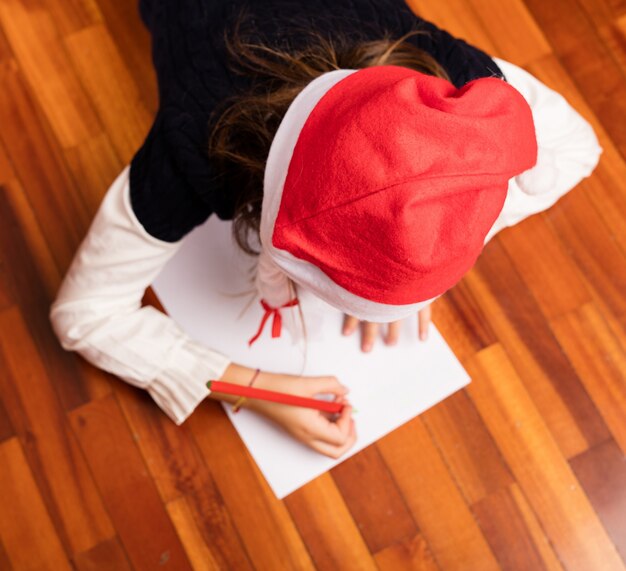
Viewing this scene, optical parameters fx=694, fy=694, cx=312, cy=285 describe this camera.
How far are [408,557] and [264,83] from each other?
513mm

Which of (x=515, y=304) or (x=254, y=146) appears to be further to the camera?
(x=515, y=304)

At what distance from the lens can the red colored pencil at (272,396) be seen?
673 millimetres

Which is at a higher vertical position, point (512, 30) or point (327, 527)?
point (512, 30)

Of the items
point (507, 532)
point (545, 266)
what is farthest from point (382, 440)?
point (545, 266)

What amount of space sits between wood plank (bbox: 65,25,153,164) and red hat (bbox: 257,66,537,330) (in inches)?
Result: 17.9

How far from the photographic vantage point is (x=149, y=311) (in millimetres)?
742

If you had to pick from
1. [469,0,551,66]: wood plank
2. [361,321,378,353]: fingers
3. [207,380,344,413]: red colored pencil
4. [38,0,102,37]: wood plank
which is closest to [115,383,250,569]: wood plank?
[207,380,344,413]: red colored pencil

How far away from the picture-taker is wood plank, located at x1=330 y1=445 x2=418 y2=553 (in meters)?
0.75

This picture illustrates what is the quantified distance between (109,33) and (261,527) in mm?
637

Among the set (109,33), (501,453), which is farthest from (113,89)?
(501,453)

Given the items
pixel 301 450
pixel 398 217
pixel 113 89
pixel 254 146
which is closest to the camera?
pixel 398 217

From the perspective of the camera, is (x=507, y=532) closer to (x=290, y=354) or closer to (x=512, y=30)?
(x=290, y=354)

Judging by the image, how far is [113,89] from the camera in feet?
2.86

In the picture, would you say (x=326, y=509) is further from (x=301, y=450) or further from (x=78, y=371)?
(x=78, y=371)
